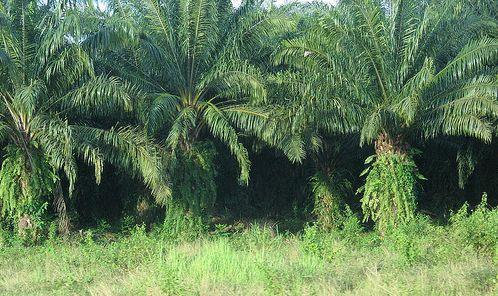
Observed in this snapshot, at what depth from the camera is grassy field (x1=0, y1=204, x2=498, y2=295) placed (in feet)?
30.0

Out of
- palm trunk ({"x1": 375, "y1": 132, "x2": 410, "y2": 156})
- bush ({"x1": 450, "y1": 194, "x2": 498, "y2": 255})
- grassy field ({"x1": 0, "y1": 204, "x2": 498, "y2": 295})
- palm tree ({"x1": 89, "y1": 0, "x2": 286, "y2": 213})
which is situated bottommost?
grassy field ({"x1": 0, "y1": 204, "x2": 498, "y2": 295})

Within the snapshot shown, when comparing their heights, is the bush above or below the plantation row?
below

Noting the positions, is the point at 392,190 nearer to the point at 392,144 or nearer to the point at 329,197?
the point at 392,144

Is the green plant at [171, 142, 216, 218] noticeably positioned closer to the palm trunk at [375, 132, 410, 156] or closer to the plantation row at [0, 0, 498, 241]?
the plantation row at [0, 0, 498, 241]

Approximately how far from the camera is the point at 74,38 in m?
14.7

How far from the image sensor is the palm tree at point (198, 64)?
1630cm

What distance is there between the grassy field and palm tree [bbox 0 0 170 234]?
1.53 metres

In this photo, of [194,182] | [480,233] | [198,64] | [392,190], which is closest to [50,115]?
[198,64]

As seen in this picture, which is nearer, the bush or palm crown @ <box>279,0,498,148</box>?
the bush

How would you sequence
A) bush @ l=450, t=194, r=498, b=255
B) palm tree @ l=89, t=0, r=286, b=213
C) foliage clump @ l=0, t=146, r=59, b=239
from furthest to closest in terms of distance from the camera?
palm tree @ l=89, t=0, r=286, b=213 → foliage clump @ l=0, t=146, r=59, b=239 → bush @ l=450, t=194, r=498, b=255

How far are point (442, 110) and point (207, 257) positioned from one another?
7.06 metres

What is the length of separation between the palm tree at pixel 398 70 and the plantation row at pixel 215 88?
4 cm

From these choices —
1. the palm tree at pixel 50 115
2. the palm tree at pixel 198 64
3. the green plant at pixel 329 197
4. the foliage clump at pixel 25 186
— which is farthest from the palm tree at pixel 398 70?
the foliage clump at pixel 25 186

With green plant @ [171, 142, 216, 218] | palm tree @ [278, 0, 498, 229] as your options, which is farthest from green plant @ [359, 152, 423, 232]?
green plant @ [171, 142, 216, 218]
